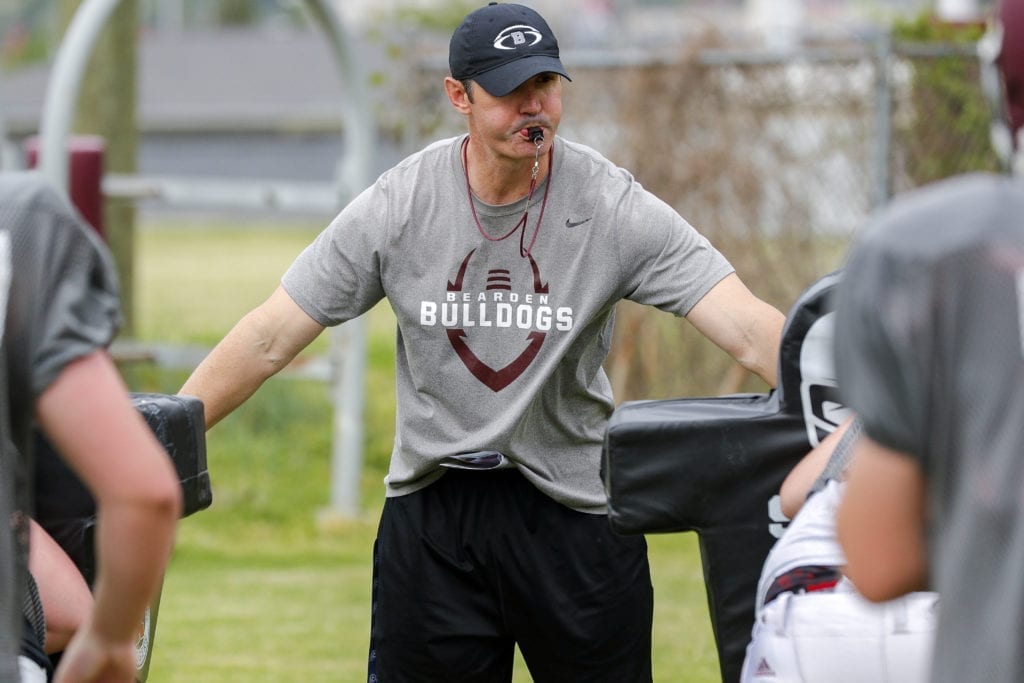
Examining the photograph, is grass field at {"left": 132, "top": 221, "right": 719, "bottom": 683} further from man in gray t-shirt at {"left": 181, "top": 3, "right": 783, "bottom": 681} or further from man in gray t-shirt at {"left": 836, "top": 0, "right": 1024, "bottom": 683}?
man in gray t-shirt at {"left": 836, "top": 0, "right": 1024, "bottom": 683}

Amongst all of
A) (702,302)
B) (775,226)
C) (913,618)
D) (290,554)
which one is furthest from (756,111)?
(913,618)

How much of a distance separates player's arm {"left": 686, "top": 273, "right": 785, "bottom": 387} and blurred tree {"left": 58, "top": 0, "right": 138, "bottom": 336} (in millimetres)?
7204

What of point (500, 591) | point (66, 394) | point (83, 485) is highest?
point (66, 394)

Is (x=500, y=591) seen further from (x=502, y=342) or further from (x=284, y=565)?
(x=284, y=565)

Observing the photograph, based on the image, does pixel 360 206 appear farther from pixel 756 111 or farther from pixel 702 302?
pixel 756 111

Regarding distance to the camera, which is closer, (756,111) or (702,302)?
(702,302)

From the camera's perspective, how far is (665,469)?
3375 mm

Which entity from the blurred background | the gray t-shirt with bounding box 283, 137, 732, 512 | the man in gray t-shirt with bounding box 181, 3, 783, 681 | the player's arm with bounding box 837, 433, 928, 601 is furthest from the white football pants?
the blurred background

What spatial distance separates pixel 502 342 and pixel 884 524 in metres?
2.03

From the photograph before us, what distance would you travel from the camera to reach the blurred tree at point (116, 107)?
10.6 meters

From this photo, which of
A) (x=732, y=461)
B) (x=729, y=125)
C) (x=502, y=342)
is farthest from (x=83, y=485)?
(x=729, y=125)

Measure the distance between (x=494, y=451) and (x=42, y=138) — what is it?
4684 millimetres

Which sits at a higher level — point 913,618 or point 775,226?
point 913,618

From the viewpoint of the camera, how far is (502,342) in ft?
13.0
